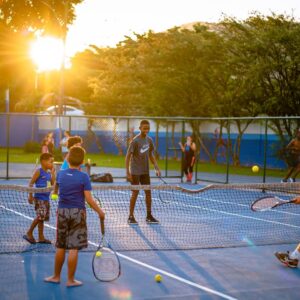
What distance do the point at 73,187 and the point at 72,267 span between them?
0.96 metres

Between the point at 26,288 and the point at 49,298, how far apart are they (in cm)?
55

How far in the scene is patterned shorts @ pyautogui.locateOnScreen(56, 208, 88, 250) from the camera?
8.09 m

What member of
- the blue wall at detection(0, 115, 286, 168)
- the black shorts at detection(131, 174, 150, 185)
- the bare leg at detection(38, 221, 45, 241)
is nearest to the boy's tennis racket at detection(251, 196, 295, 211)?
the bare leg at detection(38, 221, 45, 241)

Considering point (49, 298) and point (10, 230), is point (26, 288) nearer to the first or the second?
point (49, 298)

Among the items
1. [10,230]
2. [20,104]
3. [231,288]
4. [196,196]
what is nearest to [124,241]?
[10,230]

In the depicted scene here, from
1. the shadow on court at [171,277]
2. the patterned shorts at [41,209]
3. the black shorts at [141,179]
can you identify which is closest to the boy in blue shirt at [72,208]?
the shadow on court at [171,277]

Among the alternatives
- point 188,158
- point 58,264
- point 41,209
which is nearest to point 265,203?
point 58,264

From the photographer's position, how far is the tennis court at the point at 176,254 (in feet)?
26.7

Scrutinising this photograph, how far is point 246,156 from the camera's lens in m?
34.8

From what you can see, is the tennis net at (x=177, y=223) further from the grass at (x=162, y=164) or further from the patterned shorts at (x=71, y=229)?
the grass at (x=162, y=164)

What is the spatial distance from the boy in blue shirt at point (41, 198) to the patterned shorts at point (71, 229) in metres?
2.65

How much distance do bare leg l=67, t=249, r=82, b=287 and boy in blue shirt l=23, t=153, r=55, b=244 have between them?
8.50ft

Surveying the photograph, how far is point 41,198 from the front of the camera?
1079cm

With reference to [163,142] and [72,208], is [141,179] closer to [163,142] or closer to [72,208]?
[72,208]
